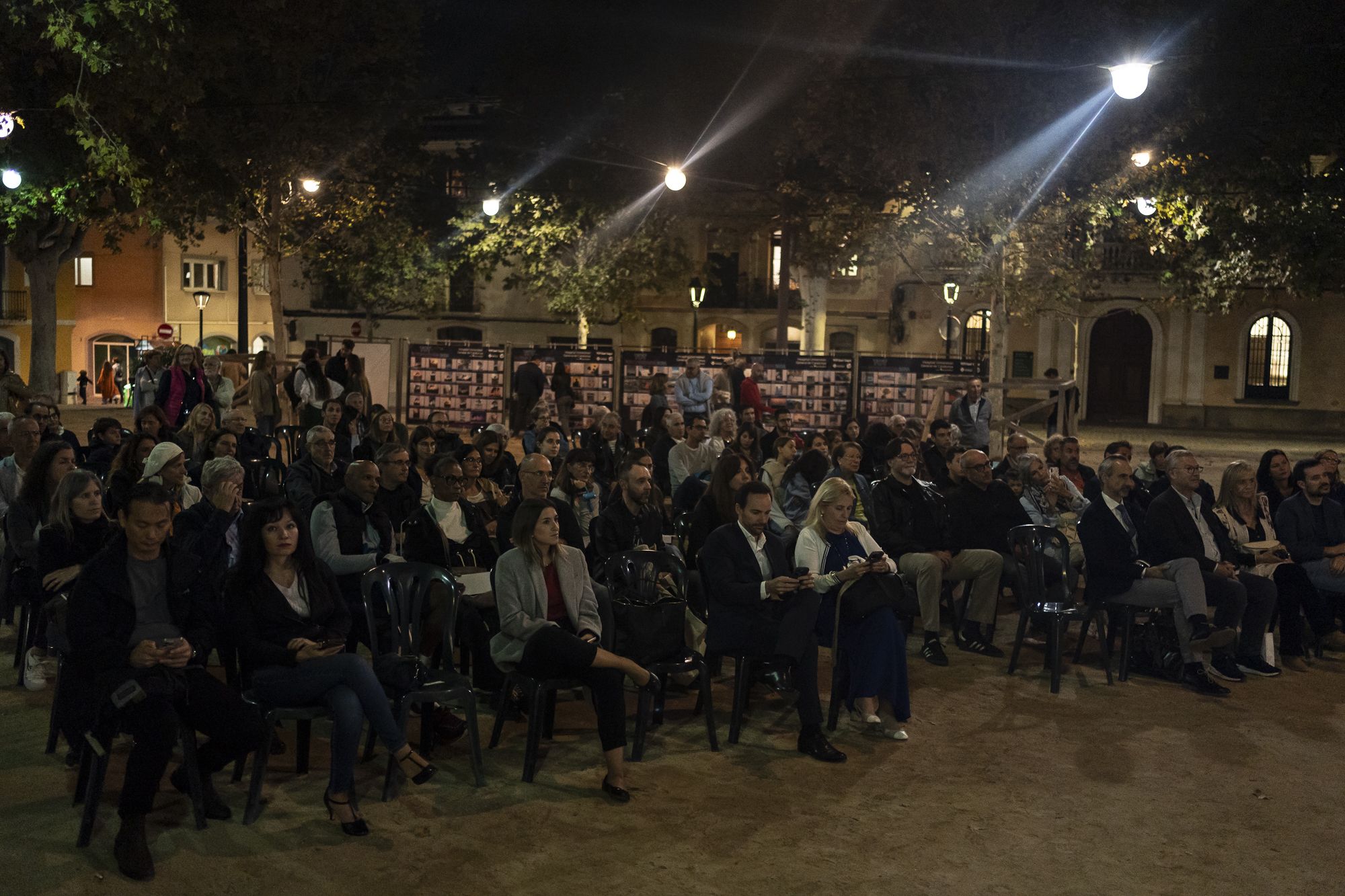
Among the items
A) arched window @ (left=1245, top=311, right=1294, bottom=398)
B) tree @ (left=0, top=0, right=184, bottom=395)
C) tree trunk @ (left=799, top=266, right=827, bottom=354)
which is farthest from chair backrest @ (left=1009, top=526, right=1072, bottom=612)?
arched window @ (left=1245, top=311, right=1294, bottom=398)

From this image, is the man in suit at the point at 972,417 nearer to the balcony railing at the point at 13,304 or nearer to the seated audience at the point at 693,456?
the seated audience at the point at 693,456

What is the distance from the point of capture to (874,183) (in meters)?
24.1

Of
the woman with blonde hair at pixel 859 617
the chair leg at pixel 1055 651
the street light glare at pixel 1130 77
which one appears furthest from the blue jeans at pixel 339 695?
the street light glare at pixel 1130 77

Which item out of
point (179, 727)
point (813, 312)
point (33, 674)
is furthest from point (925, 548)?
point (813, 312)

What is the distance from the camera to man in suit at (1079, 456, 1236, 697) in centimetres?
779

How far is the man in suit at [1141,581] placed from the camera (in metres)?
7.79

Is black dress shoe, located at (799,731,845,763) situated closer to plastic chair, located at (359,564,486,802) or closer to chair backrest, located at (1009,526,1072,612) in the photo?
plastic chair, located at (359,564,486,802)

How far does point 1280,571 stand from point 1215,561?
983mm

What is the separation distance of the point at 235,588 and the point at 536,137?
31728 millimetres

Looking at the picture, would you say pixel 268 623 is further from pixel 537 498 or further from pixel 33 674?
pixel 33 674

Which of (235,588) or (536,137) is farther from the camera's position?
(536,137)

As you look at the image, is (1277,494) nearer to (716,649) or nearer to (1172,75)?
(716,649)

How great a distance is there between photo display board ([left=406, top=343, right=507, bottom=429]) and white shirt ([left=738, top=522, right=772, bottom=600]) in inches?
615

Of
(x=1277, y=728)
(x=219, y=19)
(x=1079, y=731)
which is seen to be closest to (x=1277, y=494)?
(x=1277, y=728)
